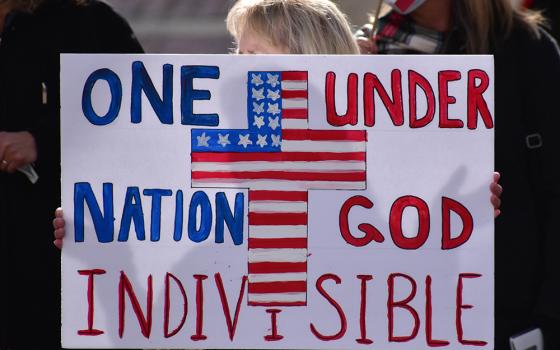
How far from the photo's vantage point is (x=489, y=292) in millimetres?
2725

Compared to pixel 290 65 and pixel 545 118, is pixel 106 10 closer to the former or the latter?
pixel 290 65

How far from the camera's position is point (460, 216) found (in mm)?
2715

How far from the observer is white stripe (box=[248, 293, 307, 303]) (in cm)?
273

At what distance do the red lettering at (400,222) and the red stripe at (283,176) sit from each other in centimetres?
10

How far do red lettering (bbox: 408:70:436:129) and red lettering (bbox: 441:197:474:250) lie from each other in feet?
Answer: 0.58

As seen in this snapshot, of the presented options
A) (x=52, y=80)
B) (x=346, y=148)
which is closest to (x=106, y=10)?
(x=52, y=80)

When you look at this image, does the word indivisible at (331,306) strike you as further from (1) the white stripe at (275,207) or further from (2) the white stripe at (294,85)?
(2) the white stripe at (294,85)

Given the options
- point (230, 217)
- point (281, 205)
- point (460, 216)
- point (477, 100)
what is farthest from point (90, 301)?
point (477, 100)

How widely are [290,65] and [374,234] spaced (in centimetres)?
42

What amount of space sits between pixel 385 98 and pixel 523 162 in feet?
2.68

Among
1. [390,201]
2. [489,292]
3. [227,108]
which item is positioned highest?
[227,108]

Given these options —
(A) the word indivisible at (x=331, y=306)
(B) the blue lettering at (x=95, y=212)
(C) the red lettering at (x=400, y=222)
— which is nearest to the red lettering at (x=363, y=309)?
(A) the word indivisible at (x=331, y=306)

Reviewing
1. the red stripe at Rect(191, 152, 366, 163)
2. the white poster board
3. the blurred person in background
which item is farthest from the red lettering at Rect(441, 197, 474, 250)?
the blurred person in background

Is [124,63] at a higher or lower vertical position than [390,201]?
higher
